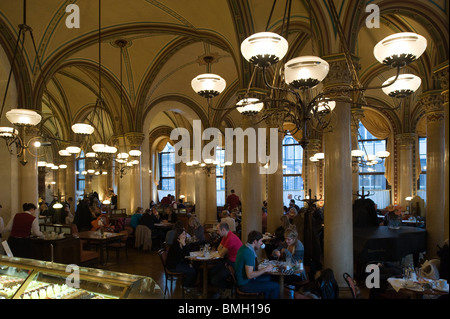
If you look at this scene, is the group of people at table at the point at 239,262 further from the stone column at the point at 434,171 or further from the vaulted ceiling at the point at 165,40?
the stone column at the point at 434,171

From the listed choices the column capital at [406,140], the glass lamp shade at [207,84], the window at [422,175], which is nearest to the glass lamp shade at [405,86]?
the glass lamp shade at [207,84]

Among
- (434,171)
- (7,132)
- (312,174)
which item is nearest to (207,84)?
(7,132)

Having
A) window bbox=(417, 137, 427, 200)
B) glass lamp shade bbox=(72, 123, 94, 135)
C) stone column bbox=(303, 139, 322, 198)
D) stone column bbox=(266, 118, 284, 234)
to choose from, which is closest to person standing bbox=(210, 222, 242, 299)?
glass lamp shade bbox=(72, 123, 94, 135)

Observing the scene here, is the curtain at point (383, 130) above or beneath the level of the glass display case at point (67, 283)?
above

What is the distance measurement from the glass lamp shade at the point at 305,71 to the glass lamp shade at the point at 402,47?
1.91 feet

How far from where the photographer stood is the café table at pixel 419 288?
387cm

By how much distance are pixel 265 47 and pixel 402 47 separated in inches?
48.8

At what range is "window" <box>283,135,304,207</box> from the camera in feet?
62.0

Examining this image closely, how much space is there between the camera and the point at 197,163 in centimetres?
1443

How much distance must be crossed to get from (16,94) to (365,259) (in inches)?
336

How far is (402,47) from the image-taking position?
3.17m

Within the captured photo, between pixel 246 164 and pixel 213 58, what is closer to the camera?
pixel 246 164
